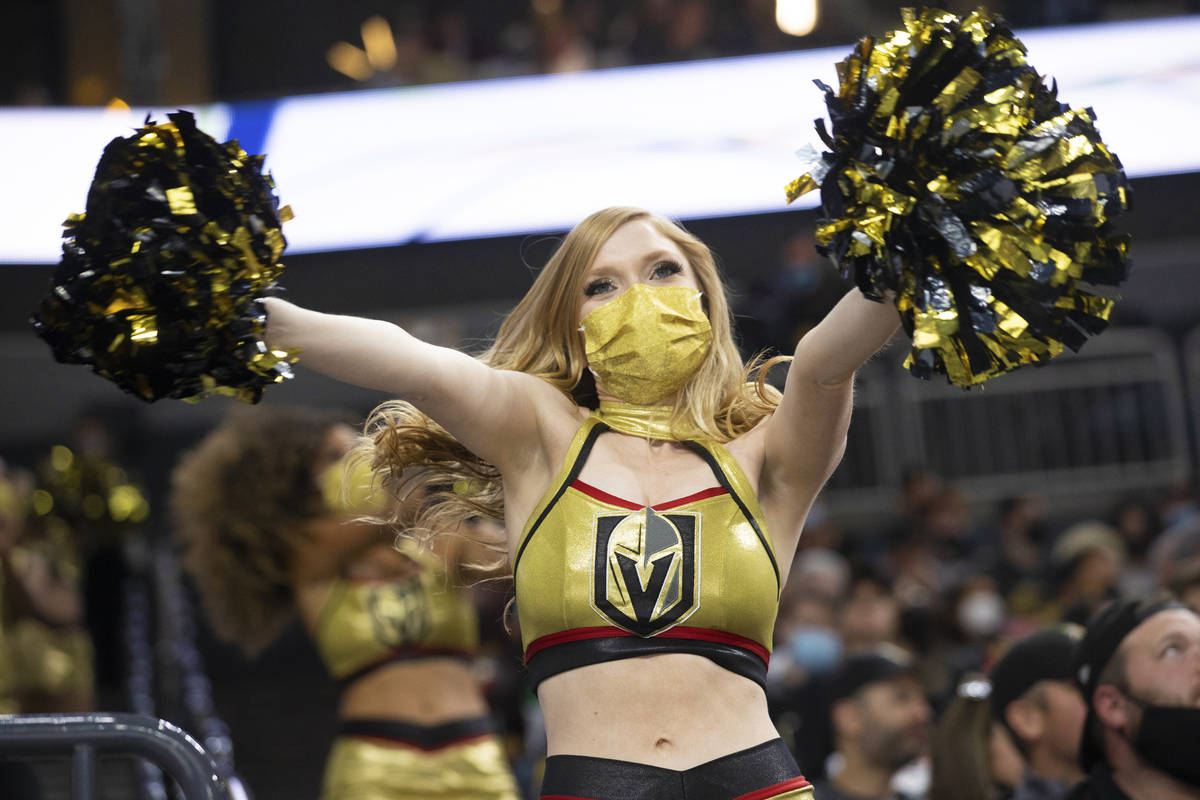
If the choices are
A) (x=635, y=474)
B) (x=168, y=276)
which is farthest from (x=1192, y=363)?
(x=168, y=276)

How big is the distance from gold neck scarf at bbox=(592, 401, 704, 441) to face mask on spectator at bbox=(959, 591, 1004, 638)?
4.94 meters

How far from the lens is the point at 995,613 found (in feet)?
23.7

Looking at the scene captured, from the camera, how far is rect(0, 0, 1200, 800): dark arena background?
654 centimetres

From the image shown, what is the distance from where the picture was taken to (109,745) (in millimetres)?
2309

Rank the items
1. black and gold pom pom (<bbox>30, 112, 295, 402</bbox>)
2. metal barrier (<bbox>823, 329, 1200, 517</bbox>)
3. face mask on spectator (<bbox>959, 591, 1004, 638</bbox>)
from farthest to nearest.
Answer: metal barrier (<bbox>823, 329, 1200, 517</bbox>) < face mask on spectator (<bbox>959, 591, 1004, 638</bbox>) < black and gold pom pom (<bbox>30, 112, 295, 402</bbox>)

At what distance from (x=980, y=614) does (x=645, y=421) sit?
522 cm

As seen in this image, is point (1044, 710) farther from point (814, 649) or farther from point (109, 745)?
point (814, 649)

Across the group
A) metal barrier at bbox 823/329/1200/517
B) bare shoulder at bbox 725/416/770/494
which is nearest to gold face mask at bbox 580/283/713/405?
bare shoulder at bbox 725/416/770/494

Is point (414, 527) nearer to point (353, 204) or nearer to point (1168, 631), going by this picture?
point (1168, 631)

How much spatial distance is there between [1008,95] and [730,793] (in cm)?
108

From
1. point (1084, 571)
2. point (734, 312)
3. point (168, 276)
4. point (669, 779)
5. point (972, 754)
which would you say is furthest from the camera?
point (1084, 571)

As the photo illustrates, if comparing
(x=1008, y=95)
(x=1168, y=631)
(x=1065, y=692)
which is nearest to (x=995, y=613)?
(x=1065, y=692)

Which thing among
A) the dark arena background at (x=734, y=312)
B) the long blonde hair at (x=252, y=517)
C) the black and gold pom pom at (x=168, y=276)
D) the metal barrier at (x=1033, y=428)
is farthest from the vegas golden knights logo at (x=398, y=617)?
the metal barrier at (x=1033, y=428)

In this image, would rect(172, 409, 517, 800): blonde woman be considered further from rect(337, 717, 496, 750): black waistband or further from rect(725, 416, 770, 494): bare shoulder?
rect(725, 416, 770, 494): bare shoulder
